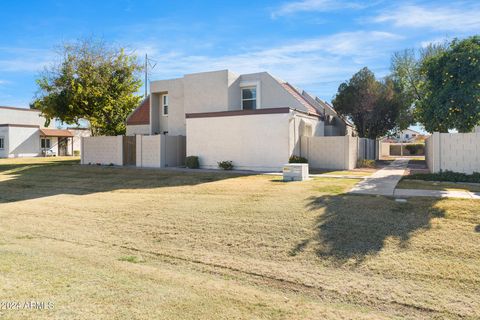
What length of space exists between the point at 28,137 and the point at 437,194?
48099 millimetres

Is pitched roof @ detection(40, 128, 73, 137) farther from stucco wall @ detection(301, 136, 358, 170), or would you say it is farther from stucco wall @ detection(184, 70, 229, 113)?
stucco wall @ detection(301, 136, 358, 170)

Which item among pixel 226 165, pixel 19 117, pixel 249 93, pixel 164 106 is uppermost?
pixel 19 117

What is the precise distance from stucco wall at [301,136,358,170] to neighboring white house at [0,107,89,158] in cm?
3226

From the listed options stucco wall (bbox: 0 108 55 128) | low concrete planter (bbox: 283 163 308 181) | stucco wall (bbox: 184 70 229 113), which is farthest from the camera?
stucco wall (bbox: 0 108 55 128)

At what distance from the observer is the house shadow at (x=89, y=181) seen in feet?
52.1

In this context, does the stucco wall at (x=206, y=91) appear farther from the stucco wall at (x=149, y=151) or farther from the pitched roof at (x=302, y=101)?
the pitched roof at (x=302, y=101)

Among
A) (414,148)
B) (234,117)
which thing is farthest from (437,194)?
(414,148)

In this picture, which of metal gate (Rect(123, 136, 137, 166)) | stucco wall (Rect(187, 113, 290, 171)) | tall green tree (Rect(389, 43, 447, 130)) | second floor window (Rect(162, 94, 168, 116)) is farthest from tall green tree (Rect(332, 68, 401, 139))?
metal gate (Rect(123, 136, 137, 166))

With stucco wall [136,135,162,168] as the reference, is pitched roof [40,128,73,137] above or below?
above

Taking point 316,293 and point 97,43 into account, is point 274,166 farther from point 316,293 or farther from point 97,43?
point 97,43

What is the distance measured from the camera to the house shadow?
15.9 meters

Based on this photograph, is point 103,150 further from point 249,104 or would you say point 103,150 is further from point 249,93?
point 249,93

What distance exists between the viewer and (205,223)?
31.7ft

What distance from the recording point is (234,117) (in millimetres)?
20641
